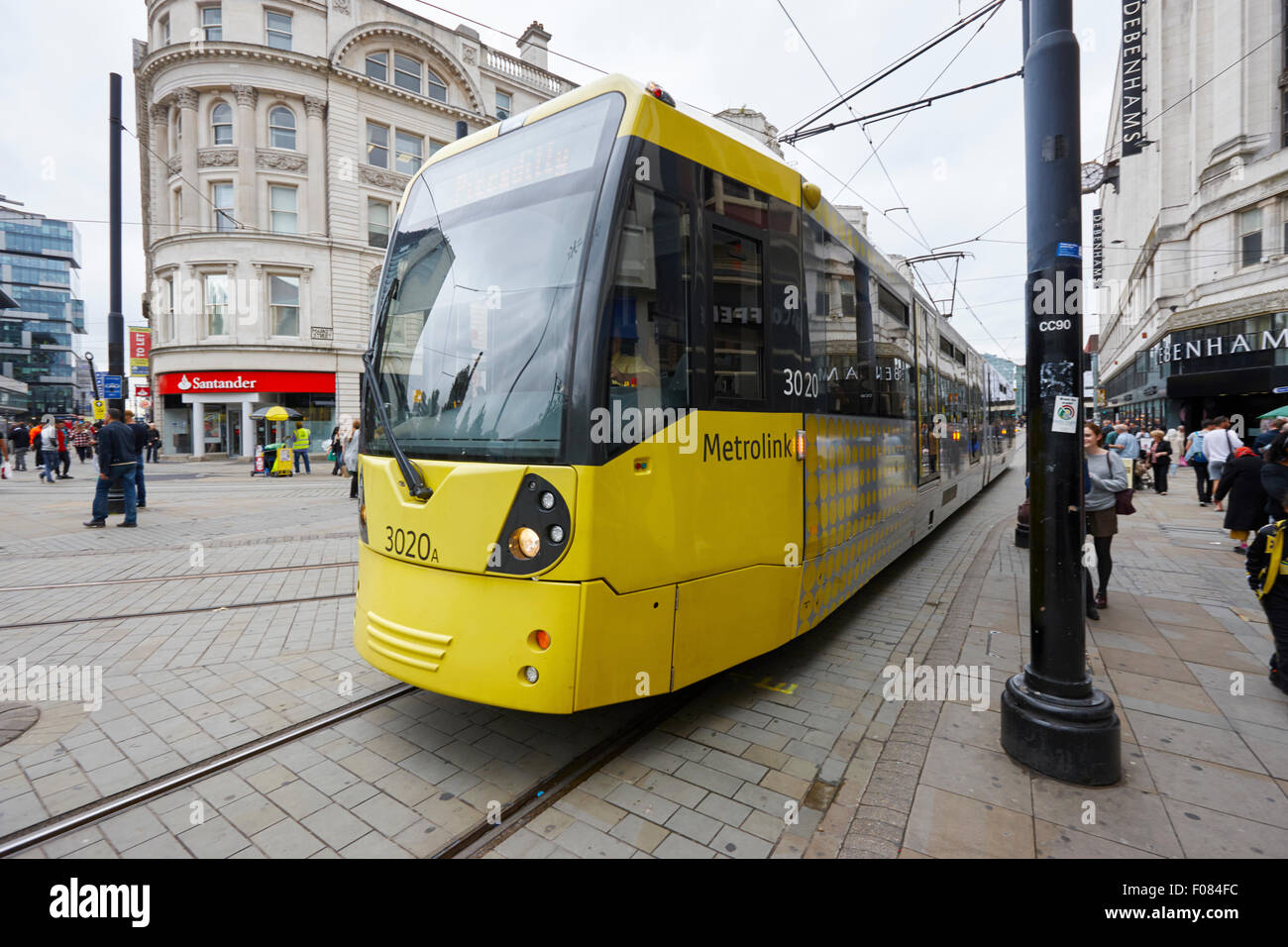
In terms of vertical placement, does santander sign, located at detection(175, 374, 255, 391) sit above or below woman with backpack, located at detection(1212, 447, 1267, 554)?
above

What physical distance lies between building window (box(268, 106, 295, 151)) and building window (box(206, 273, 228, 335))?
6168 mm

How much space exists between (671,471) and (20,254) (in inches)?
5091

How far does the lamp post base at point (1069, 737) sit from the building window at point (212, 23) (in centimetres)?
3559

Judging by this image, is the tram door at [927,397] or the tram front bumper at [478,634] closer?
the tram front bumper at [478,634]

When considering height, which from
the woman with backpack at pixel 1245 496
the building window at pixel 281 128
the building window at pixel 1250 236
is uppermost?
the building window at pixel 281 128

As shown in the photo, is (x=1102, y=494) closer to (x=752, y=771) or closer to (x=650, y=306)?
(x=752, y=771)

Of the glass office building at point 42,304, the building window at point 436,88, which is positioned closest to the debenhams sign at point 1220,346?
the building window at point 436,88

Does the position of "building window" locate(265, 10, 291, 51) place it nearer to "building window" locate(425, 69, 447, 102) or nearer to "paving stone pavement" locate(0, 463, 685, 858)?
"building window" locate(425, 69, 447, 102)

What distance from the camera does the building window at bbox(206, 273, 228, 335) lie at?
26.9 metres

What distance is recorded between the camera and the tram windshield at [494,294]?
121 inches

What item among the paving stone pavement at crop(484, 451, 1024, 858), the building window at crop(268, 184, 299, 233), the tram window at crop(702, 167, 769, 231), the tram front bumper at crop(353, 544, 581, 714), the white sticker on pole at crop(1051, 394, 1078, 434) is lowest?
the paving stone pavement at crop(484, 451, 1024, 858)

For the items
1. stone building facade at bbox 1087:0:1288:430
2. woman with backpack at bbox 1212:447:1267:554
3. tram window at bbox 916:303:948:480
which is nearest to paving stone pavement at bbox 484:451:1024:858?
tram window at bbox 916:303:948:480

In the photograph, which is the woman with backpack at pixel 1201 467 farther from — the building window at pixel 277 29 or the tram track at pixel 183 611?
the building window at pixel 277 29

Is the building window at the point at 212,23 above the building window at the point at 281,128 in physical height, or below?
above
